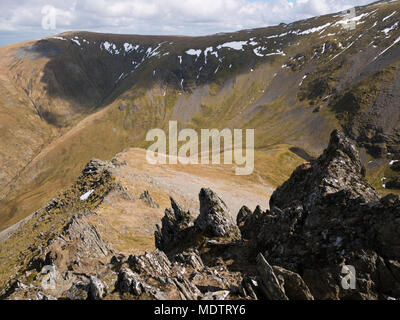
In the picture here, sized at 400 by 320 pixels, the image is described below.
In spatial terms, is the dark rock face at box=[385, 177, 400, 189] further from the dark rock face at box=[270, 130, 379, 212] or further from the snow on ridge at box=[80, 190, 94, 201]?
the dark rock face at box=[270, 130, 379, 212]

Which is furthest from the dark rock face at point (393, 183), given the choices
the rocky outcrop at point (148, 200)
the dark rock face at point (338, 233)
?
the dark rock face at point (338, 233)

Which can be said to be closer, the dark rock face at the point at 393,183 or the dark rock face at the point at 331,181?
the dark rock face at the point at 331,181

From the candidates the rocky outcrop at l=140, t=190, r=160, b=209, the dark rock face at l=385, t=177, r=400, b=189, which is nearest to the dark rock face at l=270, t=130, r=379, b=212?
the rocky outcrop at l=140, t=190, r=160, b=209

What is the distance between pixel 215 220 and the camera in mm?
31906

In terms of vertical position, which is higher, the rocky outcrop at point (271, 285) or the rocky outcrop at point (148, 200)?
the rocky outcrop at point (271, 285)

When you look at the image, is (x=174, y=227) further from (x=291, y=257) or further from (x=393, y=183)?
(x=393, y=183)

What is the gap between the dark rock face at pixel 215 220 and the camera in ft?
103

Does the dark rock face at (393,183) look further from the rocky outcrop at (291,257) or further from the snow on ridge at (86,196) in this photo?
the rocky outcrop at (291,257)

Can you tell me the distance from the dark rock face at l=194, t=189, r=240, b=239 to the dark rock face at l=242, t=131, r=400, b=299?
447 centimetres

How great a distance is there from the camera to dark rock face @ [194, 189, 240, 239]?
3134 centimetres

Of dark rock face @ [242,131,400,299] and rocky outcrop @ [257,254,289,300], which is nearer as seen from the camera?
rocky outcrop @ [257,254,289,300]

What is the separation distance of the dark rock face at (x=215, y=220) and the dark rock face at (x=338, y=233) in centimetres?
447

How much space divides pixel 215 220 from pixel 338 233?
13284 millimetres

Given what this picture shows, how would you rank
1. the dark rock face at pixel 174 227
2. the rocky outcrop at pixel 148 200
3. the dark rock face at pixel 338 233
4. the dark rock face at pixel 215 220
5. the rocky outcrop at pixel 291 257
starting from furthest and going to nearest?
the rocky outcrop at pixel 148 200, the dark rock face at pixel 174 227, the dark rock face at pixel 215 220, the dark rock face at pixel 338 233, the rocky outcrop at pixel 291 257
